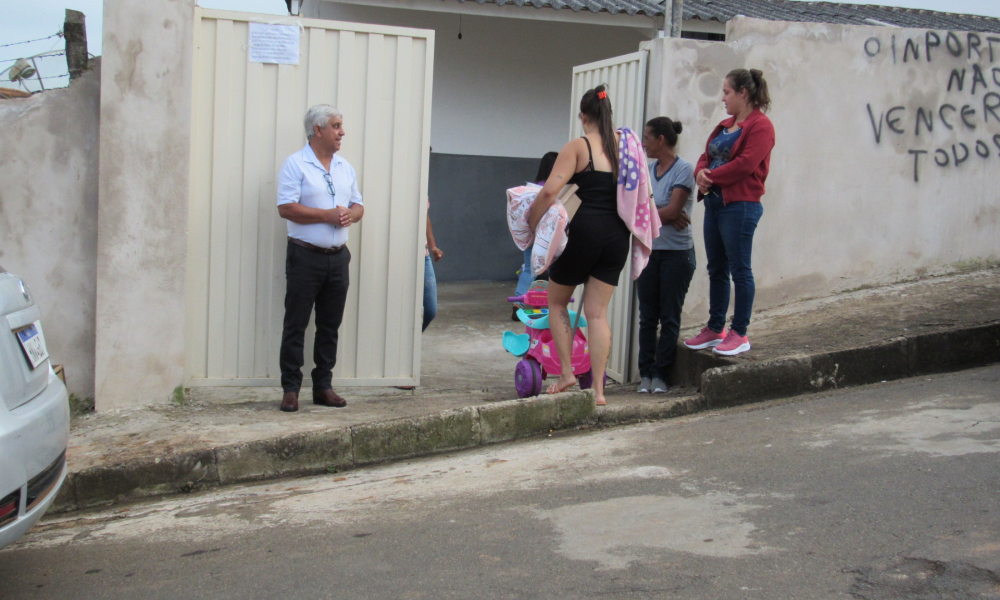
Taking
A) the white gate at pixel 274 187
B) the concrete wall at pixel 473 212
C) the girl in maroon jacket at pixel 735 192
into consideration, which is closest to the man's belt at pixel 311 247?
the white gate at pixel 274 187

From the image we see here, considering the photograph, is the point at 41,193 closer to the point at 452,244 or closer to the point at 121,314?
the point at 121,314

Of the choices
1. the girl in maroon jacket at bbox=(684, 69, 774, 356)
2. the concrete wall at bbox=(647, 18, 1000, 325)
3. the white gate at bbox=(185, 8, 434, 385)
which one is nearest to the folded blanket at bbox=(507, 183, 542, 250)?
the white gate at bbox=(185, 8, 434, 385)

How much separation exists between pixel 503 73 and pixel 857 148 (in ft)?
22.0

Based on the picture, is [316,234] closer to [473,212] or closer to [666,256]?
[666,256]

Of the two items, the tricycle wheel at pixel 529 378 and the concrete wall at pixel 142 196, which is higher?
the concrete wall at pixel 142 196

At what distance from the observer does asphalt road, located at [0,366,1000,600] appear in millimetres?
2961

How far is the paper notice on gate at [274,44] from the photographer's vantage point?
5.46m

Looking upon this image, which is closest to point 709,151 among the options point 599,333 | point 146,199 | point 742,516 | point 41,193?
Answer: point 599,333

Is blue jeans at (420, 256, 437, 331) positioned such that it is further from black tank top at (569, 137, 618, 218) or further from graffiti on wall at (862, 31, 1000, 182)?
graffiti on wall at (862, 31, 1000, 182)

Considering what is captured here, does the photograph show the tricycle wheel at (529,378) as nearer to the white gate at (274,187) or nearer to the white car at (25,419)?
the white gate at (274,187)

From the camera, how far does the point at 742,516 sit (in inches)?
136

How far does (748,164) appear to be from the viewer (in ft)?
17.6

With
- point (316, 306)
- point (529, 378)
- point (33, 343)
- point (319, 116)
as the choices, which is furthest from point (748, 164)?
point (33, 343)

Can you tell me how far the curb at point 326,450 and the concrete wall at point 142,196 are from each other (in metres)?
1.06
